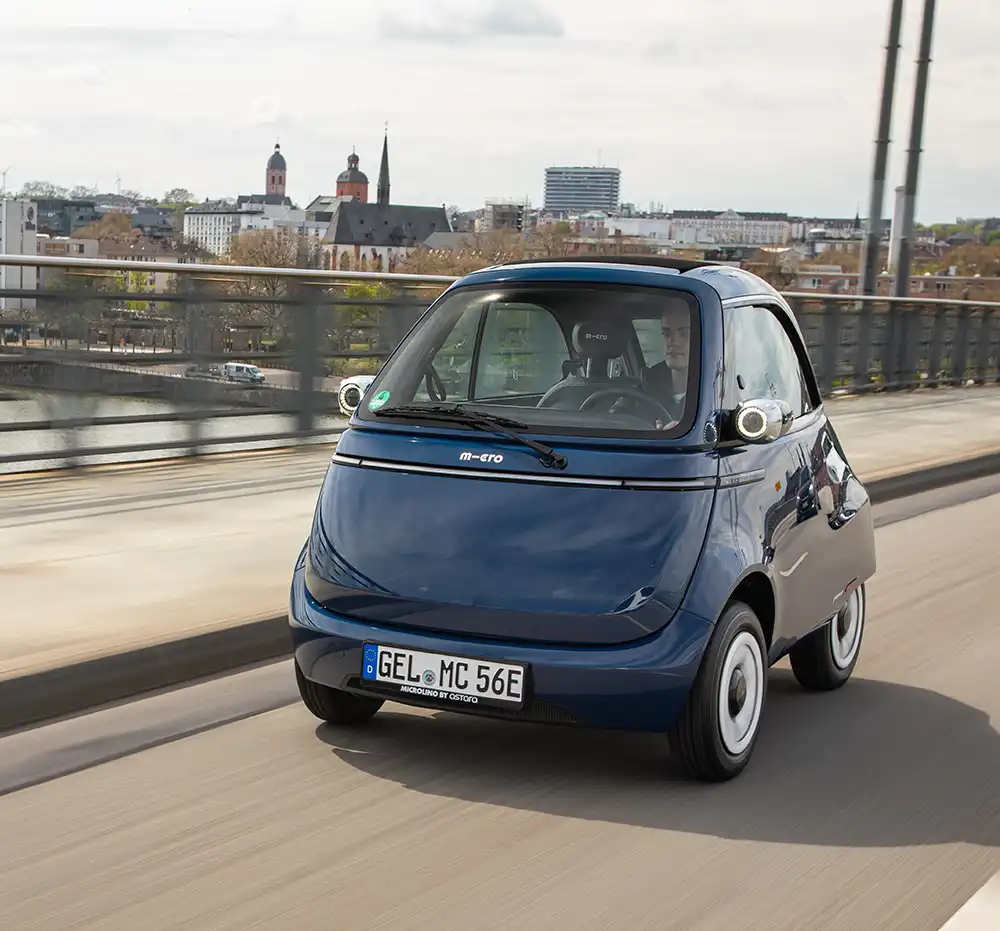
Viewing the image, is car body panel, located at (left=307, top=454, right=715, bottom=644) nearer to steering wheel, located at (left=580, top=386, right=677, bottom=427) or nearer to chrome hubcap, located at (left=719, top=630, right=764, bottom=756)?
steering wheel, located at (left=580, top=386, right=677, bottom=427)

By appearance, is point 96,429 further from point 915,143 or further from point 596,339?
point 915,143

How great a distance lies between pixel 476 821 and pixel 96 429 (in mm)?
6805

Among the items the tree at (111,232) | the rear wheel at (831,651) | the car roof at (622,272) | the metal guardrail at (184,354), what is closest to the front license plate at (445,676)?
the car roof at (622,272)

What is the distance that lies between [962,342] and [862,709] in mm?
20986

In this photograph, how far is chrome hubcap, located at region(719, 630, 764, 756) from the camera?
16.6ft

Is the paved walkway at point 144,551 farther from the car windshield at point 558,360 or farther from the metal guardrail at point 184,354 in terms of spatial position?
the car windshield at point 558,360

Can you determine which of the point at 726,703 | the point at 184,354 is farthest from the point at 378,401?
the point at 184,354

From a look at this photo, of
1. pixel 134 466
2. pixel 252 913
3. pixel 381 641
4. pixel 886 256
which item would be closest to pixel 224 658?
pixel 381 641

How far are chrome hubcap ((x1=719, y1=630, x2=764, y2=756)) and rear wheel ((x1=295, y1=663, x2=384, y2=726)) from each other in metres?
1.13

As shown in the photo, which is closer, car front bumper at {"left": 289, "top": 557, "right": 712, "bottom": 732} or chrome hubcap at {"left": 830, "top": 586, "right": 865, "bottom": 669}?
car front bumper at {"left": 289, "top": 557, "right": 712, "bottom": 732}

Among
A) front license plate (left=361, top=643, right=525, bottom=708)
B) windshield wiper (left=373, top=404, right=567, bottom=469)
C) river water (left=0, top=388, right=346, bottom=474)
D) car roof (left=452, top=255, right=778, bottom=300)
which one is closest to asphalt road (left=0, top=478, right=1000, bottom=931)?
front license plate (left=361, top=643, right=525, bottom=708)

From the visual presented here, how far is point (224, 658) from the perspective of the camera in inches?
258

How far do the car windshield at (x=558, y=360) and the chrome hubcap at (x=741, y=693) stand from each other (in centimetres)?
69

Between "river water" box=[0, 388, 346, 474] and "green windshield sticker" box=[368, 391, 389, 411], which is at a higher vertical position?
"green windshield sticker" box=[368, 391, 389, 411]
